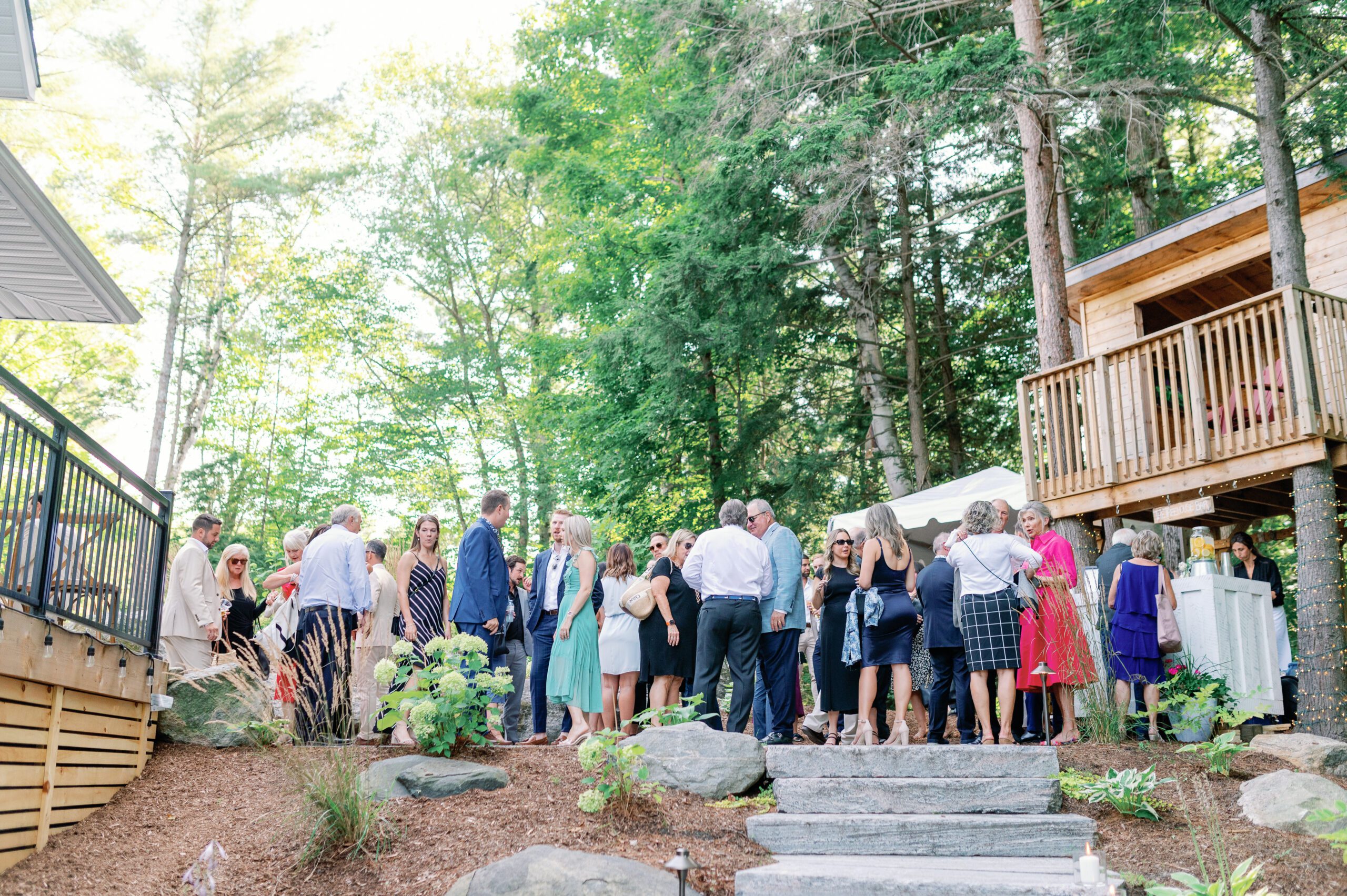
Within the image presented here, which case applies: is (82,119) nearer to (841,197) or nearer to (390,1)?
(390,1)

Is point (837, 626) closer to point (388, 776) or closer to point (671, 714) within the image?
point (671, 714)

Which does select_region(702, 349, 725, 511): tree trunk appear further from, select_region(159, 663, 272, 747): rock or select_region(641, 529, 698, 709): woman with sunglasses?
select_region(159, 663, 272, 747): rock

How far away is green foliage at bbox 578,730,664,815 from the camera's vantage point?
5.06 meters

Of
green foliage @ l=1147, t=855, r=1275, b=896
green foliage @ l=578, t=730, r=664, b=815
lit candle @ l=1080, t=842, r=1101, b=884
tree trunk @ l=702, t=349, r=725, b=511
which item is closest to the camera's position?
green foliage @ l=1147, t=855, r=1275, b=896

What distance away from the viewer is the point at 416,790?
5531mm

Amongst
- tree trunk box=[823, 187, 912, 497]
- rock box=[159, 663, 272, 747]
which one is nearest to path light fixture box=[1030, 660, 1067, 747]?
rock box=[159, 663, 272, 747]

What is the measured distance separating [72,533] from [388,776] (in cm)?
214

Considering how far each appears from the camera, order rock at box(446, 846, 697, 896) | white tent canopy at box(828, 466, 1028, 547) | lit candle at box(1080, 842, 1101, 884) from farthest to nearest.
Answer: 1. white tent canopy at box(828, 466, 1028, 547)
2. rock at box(446, 846, 697, 896)
3. lit candle at box(1080, 842, 1101, 884)

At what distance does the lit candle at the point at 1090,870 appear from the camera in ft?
12.6

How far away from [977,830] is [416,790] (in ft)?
9.32

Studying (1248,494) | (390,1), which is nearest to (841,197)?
(1248,494)

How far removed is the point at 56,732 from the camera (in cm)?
515

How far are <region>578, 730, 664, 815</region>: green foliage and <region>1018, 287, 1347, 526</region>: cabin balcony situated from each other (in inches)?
243

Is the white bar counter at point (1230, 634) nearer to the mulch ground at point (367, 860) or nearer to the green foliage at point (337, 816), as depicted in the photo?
the mulch ground at point (367, 860)
